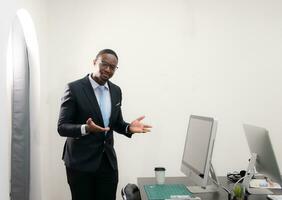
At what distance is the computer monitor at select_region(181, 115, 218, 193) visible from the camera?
1.83 meters

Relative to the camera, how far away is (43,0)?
312 cm

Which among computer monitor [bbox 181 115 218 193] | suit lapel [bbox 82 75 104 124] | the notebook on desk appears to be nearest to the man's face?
suit lapel [bbox 82 75 104 124]

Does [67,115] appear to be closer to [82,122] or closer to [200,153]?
[82,122]

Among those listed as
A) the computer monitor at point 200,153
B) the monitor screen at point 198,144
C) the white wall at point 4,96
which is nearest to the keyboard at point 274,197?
the computer monitor at point 200,153

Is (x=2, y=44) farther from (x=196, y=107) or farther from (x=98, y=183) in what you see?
(x=196, y=107)

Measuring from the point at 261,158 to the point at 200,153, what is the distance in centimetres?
38

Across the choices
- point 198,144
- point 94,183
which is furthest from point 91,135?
point 198,144

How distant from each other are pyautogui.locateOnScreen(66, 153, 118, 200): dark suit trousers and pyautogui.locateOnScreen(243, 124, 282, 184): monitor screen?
1076 mm

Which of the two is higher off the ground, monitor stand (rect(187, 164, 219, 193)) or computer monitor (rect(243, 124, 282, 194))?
computer monitor (rect(243, 124, 282, 194))

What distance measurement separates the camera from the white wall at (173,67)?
3291 mm

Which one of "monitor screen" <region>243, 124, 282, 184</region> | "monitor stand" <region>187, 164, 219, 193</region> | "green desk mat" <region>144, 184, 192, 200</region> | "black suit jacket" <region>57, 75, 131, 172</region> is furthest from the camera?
"black suit jacket" <region>57, 75, 131, 172</region>

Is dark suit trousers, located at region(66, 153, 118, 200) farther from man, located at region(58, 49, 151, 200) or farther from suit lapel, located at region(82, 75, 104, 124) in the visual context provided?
suit lapel, located at region(82, 75, 104, 124)

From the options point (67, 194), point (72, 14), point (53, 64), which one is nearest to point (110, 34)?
point (72, 14)

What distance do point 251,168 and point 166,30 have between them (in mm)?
1855
